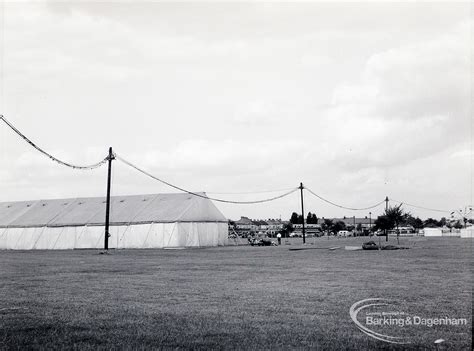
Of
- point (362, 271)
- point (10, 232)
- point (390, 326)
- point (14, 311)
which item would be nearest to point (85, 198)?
point (10, 232)

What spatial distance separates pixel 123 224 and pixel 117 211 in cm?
367

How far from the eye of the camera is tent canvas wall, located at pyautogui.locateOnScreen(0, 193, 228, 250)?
56406 mm

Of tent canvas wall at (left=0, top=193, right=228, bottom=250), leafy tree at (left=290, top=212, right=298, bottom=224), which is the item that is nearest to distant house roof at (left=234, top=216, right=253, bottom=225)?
leafy tree at (left=290, top=212, right=298, bottom=224)

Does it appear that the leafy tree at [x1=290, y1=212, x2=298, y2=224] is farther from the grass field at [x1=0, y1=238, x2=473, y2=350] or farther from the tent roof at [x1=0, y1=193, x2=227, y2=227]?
the grass field at [x1=0, y1=238, x2=473, y2=350]

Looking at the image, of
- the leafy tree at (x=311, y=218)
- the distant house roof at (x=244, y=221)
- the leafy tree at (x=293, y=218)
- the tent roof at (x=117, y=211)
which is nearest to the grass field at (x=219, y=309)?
the tent roof at (x=117, y=211)

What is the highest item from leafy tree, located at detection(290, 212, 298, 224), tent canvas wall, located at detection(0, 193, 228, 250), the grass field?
leafy tree, located at detection(290, 212, 298, 224)

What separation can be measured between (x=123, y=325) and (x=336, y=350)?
407 cm

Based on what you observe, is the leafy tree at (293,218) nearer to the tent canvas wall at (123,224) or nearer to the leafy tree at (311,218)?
the leafy tree at (311,218)

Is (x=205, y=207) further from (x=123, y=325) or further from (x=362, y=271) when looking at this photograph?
(x=123, y=325)

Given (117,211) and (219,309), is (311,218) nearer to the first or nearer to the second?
(117,211)

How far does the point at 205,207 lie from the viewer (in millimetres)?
59688

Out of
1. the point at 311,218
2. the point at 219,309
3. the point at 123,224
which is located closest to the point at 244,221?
the point at 311,218

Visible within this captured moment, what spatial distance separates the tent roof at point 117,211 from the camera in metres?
58.0

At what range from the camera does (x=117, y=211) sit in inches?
2411
